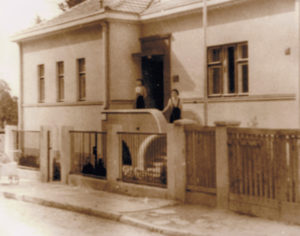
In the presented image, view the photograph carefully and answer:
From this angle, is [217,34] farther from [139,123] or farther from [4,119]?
[4,119]

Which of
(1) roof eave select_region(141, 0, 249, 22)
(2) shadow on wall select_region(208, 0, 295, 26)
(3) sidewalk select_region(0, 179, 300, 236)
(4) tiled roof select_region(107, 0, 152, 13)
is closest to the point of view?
(3) sidewalk select_region(0, 179, 300, 236)

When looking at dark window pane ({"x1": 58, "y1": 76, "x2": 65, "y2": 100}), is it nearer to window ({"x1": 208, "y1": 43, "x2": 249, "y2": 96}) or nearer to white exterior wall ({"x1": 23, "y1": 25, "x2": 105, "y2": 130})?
white exterior wall ({"x1": 23, "y1": 25, "x2": 105, "y2": 130})

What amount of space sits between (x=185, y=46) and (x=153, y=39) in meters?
1.81

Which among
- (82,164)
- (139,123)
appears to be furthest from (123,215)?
(139,123)

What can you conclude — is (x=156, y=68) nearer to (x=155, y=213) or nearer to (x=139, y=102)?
(x=139, y=102)

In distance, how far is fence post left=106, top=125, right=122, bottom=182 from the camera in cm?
1291

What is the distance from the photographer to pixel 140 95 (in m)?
18.7

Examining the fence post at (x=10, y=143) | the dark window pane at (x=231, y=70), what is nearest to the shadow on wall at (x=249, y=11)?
the dark window pane at (x=231, y=70)

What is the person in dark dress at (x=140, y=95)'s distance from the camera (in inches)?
734

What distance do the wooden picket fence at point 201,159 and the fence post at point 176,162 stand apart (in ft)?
0.37

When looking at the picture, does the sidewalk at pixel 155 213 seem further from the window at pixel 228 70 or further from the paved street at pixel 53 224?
the window at pixel 228 70

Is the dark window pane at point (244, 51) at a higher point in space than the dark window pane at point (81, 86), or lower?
higher

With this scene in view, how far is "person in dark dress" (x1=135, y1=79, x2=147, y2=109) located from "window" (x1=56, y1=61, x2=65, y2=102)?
5.62 metres

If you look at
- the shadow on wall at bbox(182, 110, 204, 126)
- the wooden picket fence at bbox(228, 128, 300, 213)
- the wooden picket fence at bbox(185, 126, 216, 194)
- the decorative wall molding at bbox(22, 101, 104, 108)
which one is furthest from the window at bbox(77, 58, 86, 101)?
the wooden picket fence at bbox(228, 128, 300, 213)
